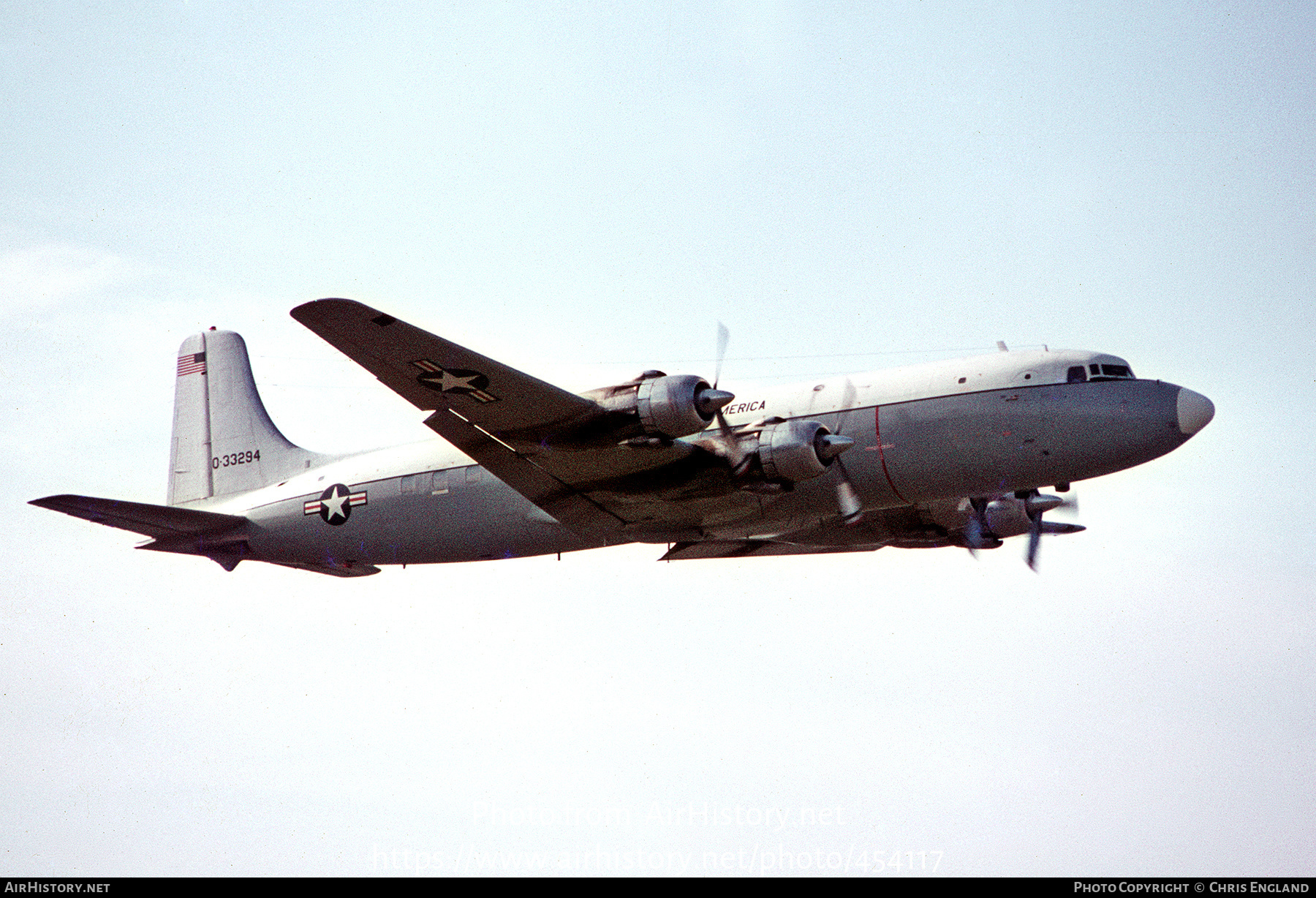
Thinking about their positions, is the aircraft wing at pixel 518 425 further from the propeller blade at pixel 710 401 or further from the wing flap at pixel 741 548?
the wing flap at pixel 741 548

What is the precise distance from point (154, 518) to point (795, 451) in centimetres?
1482

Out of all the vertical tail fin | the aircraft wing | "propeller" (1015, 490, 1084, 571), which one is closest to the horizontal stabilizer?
the vertical tail fin

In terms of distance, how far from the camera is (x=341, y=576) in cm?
2869

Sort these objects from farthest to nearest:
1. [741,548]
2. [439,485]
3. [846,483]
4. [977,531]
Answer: [977,531] < [741,548] < [439,485] < [846,483]

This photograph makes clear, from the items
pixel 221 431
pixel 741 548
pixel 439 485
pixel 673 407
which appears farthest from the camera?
pixel 221 431

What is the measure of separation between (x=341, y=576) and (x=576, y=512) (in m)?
7.61

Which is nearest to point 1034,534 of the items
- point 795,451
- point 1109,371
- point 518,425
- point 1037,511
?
point 1037,511

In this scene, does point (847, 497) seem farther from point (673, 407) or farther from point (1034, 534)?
point (1034, 534)

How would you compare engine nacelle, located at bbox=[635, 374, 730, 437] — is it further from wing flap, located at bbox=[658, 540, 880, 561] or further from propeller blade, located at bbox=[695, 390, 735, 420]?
wing flap, located at bbox=[658, 540, 880, 561]

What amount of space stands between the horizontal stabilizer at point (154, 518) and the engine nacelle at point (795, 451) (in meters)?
13.1

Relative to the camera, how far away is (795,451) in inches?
853

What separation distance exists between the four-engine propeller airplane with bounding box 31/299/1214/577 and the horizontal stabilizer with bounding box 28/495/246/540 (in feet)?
0.16

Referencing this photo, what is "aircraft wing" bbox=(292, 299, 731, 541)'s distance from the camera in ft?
67.7

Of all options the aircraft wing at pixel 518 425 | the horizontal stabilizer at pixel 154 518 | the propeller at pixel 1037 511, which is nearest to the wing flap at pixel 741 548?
the aircraft wing at pixel 518 425
